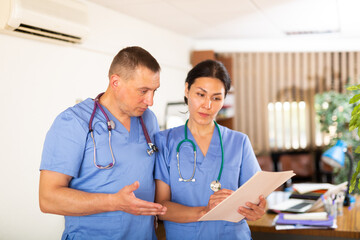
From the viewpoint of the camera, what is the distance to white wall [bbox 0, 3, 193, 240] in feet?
9.82

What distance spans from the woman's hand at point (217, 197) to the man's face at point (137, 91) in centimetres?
48

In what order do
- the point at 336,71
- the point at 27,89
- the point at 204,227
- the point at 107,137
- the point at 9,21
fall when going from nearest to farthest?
1. the point at 107,137
2. the point at 204,227
3. the point at 9,21
4. the point at 27,89
5. the point at 336,71

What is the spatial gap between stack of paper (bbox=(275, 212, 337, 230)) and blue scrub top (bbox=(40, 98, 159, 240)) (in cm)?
121

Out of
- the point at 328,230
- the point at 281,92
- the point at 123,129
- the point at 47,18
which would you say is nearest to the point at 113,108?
the point at 123,129

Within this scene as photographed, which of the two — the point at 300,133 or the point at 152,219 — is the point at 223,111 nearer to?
the point at 300,133

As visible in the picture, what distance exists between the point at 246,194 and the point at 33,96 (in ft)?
6.68

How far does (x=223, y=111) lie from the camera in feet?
20.4

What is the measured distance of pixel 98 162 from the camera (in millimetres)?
1771

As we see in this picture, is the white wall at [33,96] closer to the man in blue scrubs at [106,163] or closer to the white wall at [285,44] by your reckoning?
the man in blue scrubs at [106,163]

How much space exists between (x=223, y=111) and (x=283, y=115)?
1.30 metres

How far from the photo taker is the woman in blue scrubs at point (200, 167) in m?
1.96

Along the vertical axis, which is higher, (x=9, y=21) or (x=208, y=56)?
(x=208, y=56)

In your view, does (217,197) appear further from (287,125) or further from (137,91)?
(287,125)

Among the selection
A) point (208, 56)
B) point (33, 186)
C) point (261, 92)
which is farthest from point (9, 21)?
point (261, 92)
